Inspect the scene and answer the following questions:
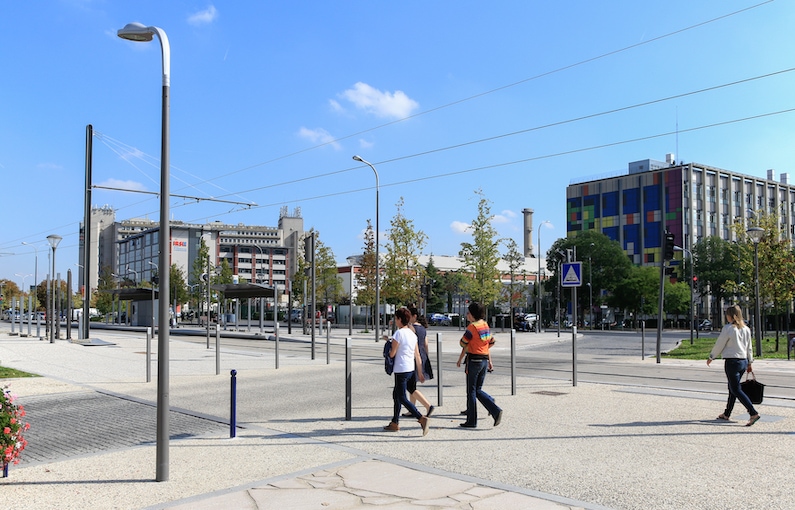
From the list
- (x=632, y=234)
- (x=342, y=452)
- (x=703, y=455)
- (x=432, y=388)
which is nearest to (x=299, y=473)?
(x=342, y=452)

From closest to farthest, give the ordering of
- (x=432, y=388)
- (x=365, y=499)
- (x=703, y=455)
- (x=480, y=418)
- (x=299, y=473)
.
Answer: (x=365, y=499) → (x=299, y=473) → (x=703, y=455) → (x=480, y=418) → (x=432, y=388)

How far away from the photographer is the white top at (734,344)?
9.42 m

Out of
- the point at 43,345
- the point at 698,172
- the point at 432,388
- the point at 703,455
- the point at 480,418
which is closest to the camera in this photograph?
the point at 703,455

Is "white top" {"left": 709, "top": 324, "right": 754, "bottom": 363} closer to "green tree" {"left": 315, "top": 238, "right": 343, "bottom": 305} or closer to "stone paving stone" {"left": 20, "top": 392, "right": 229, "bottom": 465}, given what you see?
"stone paving stone" {"left": 20, "top": 392, "right": 229, "bottom": 465}

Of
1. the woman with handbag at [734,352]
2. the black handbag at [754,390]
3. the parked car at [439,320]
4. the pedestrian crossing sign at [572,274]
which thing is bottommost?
the parked car at [439,320]

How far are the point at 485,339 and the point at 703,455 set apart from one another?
2.90 metres

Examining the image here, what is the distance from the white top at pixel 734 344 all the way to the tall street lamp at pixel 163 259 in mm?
7036

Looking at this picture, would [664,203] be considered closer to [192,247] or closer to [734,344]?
[192,247]

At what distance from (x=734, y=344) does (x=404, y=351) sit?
14.8 ft

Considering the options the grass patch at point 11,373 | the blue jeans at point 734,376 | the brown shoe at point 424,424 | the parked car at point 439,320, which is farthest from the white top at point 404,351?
the parked car at point 439,320

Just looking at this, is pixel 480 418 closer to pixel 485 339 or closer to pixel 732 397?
pixel 485 339

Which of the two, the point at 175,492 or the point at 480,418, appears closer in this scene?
the point at 175,492

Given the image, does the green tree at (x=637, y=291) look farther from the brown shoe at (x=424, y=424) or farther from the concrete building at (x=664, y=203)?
the brown shoe at (x=424, y=424)

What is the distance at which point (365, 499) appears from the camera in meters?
5.80
